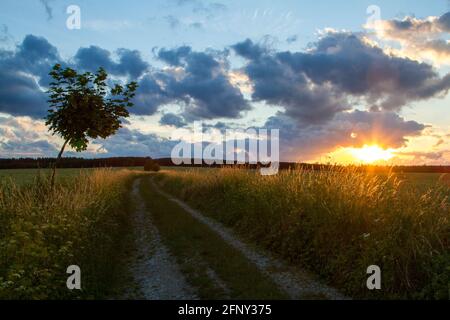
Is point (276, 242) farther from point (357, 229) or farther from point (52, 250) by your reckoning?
point (52, 250)

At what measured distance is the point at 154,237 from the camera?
51.6 feet

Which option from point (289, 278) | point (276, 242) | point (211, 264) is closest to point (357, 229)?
point (289, 278)

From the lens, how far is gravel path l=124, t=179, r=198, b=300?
30.1 feet

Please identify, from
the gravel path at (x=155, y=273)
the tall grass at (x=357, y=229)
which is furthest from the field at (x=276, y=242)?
the gravel path at (x=155, y=273)

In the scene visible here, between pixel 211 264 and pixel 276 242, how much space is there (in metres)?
2.66

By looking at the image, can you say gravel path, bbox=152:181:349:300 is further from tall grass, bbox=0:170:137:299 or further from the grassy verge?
tall grass, bbox=0:170:137:299

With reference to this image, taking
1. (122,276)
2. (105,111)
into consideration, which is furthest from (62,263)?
(105,111)

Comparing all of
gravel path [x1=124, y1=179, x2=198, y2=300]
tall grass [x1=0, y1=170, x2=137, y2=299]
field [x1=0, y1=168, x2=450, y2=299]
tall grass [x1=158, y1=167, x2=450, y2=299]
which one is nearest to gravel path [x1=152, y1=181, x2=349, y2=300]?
field [x1=0, y1=168, x2=450, y2=299]

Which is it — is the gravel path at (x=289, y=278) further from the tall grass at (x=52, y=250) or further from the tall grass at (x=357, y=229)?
the tall grass at (x=52, y=250)

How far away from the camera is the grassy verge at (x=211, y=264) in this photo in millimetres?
9086

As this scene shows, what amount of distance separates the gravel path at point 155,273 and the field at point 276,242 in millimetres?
172

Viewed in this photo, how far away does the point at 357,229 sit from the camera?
10672mm
